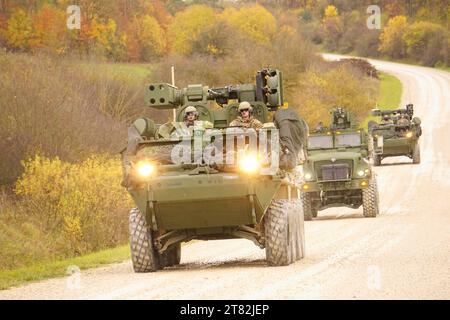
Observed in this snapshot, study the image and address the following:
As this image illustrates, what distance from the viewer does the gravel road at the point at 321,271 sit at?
11.4 meters

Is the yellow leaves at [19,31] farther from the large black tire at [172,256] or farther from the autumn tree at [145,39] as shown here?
the large black tire at [172,256]

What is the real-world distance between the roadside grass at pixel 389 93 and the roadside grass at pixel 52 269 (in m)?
50.5

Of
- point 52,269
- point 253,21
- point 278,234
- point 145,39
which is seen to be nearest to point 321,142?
point 52,269

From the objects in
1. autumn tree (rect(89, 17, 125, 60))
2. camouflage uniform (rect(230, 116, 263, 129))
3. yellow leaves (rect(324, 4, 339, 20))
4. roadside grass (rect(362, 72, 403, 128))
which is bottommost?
roadside grass (rect(362, 72, 403, 128))

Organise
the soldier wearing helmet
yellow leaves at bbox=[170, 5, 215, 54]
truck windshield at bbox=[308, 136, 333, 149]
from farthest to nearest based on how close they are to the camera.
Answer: yellow leaves at bbox=[170, 5, 215, 54] < truck windshield at bbox=[308, 136, 333, 149] < the soldier wearing helmet

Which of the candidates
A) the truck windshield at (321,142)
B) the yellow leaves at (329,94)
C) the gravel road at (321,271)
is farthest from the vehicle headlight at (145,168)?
the yellow leaves at (329,94)

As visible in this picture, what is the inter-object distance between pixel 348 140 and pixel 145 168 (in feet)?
50.2

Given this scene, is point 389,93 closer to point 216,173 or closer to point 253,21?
point 253,21

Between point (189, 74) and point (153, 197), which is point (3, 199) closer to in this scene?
point (153, 197)

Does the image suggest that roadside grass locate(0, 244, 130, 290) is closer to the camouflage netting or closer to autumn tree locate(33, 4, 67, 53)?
the camouflage netting

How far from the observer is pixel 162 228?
14.5 metres

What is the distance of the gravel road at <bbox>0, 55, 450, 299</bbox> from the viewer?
11.4m

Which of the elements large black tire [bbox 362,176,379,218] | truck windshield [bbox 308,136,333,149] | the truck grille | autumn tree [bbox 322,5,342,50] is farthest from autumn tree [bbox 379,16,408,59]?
large black tire [bbox 362,176,379,218]

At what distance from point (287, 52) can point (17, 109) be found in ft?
105
